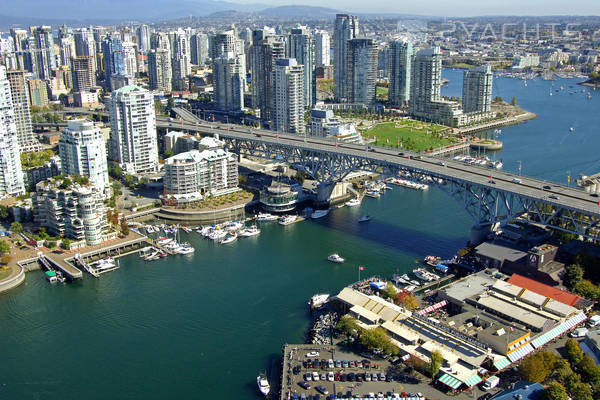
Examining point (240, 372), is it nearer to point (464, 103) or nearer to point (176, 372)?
point (176, 372)

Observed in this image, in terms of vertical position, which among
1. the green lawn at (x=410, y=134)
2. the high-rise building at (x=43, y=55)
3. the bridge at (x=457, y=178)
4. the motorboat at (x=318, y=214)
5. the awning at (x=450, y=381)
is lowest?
the awning at (x=450, y=381)

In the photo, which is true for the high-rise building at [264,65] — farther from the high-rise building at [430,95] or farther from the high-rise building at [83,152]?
the high-rise building at [83,152]

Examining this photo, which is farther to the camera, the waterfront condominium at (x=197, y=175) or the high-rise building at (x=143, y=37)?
the high-rise building at (x=143, y=37)

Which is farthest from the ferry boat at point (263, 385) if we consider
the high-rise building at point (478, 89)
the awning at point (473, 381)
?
the high-rise building at point (478, 89)

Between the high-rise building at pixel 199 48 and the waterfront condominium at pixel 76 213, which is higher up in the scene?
the high-rise building at pixel 199 48

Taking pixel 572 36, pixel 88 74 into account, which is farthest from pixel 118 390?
pixel 572 36
